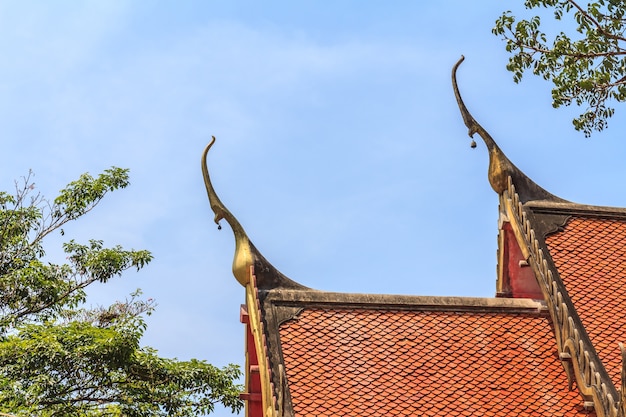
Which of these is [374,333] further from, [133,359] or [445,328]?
[133,359]

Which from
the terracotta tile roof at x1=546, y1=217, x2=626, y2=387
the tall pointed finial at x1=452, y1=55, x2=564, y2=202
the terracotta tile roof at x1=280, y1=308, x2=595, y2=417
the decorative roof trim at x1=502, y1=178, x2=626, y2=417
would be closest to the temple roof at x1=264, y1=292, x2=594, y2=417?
the terracotta tile roof at x1=280, y1=308, x2=595, y2=417

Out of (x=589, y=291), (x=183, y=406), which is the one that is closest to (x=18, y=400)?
(x=183, y=406)

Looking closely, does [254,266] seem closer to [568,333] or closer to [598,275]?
[568,333]

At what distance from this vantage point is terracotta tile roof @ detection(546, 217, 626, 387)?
31.7 feet

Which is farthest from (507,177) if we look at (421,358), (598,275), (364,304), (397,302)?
(421,358)

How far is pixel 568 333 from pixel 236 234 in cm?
350

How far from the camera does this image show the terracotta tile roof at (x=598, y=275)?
31.7 feet

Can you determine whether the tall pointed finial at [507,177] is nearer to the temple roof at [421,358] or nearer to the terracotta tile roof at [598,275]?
the terracotta tile roof at [598,275]

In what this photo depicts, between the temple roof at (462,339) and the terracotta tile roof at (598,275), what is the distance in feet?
0.05

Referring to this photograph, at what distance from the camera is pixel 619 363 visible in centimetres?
931

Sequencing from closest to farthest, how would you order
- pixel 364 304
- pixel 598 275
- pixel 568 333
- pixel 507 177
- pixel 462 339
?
pixel 568 333
pixel 462 339
pixel 364 304
pixel 598 275
pixel 507 177

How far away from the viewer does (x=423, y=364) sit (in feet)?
30.9

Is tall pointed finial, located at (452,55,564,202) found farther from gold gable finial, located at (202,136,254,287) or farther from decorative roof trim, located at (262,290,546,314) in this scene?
gold gable finial, located at (202,136,254,287)

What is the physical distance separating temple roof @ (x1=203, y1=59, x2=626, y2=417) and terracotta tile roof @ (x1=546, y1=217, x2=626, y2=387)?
0.01 meters
